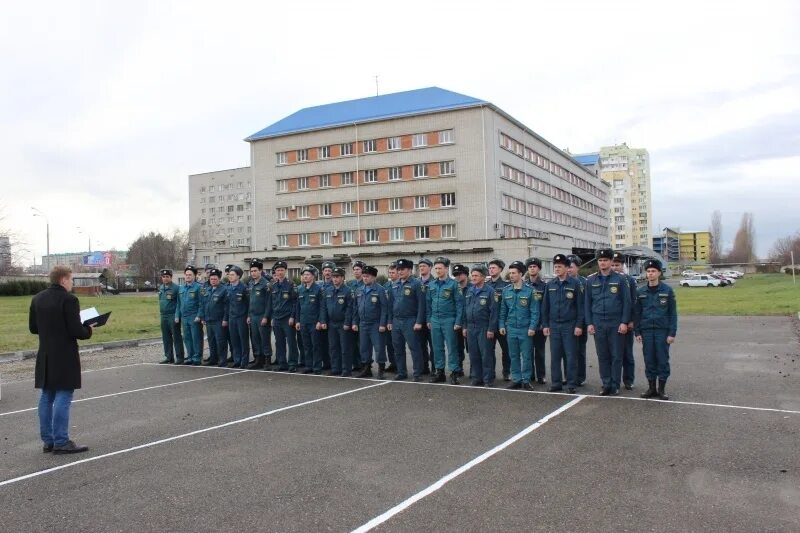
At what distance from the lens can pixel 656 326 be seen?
8.33m

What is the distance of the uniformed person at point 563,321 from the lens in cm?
898

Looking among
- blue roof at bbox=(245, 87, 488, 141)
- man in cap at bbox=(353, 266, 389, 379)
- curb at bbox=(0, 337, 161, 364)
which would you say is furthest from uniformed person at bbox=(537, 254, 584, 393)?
blue roof at bbox=(245, 87, 488, 141)

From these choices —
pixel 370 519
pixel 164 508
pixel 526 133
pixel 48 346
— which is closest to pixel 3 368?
pixel 48 346

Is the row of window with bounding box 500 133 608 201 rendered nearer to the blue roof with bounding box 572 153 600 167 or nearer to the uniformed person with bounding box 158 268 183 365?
the blue roof with bounding box 572 153 600 167

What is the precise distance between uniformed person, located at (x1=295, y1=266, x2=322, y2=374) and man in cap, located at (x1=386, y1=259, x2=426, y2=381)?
5.04 ft

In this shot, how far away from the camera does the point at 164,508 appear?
459 cm

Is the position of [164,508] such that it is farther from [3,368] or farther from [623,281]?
[3,368]

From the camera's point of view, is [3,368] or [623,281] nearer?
[623,281]

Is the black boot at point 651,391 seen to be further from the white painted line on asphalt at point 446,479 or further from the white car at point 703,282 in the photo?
the white car at point 703,282

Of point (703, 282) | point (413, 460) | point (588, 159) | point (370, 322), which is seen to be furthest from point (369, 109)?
point (413, 460)

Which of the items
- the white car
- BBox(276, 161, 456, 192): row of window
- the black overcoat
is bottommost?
the white car

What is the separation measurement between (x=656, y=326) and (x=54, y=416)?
7381 millimetres

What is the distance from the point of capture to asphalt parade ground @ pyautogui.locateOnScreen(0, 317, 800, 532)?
14.2 feet

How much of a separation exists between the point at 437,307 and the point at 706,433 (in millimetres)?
4729
